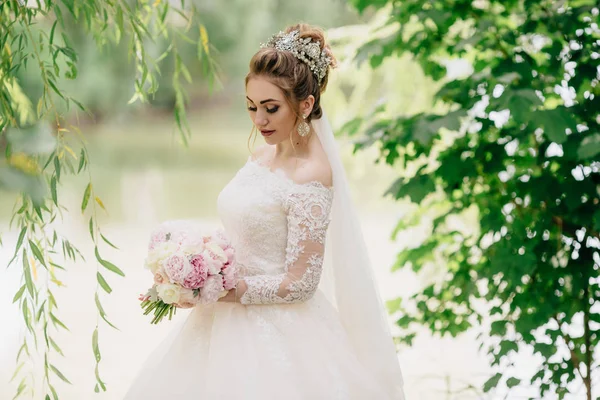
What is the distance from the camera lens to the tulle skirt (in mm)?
1814

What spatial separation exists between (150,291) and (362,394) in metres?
0.60

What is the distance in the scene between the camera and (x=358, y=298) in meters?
2.07

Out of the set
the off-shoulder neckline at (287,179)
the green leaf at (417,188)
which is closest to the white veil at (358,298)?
the off-shoulder neckline at (287,179)

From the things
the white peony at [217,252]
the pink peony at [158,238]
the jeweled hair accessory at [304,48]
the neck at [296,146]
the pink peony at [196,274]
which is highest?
the jeweled hair accessory at [304,48]

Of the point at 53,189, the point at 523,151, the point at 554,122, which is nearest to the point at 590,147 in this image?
the point at 554,122

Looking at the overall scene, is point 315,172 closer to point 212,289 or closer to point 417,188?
point 212,289

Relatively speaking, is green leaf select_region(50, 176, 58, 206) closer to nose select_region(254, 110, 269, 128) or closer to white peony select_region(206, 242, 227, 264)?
white peony select_region(206, 242, 227, 264)

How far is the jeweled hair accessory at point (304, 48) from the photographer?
78.0 inches

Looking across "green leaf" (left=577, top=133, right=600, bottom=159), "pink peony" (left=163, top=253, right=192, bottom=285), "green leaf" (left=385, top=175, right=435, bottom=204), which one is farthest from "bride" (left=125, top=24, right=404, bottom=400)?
"green leaf" (left=577, top=133, right=600, bottom=159)

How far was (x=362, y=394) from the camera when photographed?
1.90 meters

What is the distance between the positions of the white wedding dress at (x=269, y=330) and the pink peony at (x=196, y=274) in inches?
6.7

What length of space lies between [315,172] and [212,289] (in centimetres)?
42

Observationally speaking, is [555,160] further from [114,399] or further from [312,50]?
[114,399]

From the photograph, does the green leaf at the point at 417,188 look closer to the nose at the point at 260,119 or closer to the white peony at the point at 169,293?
the nose at the point at 260,119
